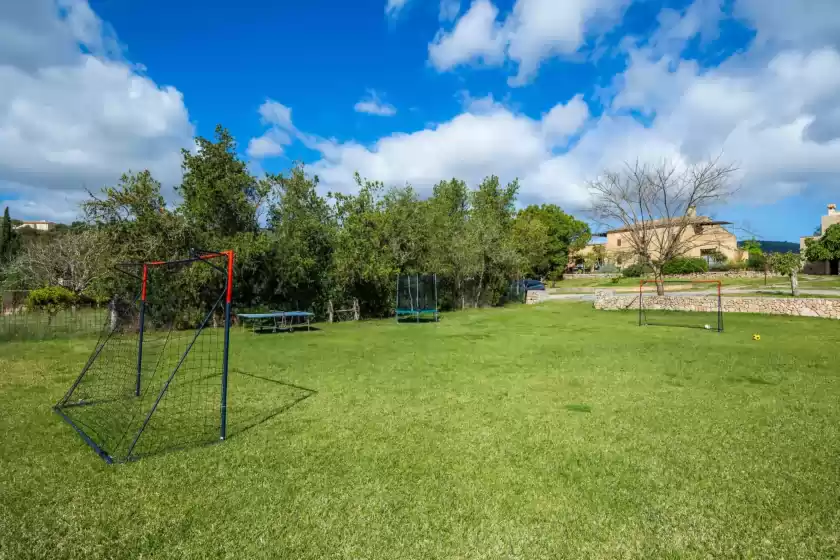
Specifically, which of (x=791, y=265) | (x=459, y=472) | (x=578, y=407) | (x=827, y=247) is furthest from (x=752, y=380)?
(x=827, y=247)

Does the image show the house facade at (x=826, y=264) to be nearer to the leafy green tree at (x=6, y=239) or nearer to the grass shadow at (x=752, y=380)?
the grass shadow at (x=752, y=380)

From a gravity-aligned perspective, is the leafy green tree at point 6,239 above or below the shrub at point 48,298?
above

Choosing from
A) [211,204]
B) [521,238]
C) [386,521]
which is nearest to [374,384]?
[386,521]

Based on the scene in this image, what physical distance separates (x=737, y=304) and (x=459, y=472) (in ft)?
61.0

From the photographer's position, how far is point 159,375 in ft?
27.7

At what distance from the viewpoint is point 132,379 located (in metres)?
8.00

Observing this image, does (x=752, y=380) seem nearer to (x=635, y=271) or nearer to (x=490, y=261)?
(x=490, y=261)

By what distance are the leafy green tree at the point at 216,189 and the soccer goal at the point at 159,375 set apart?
1614 mm

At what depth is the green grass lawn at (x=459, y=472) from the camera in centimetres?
307

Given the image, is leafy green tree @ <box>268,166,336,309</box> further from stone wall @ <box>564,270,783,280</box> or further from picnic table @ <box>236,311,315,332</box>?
stone wall @ <box>564,270,783,280</box>

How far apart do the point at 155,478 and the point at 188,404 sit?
260cm

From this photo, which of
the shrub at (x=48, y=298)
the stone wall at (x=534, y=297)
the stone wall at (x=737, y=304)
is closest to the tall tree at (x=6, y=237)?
the shrub at (x=48, y=298)

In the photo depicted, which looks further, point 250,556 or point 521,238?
point 521,238

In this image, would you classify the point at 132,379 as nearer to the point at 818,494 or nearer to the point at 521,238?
the point at 818,494
